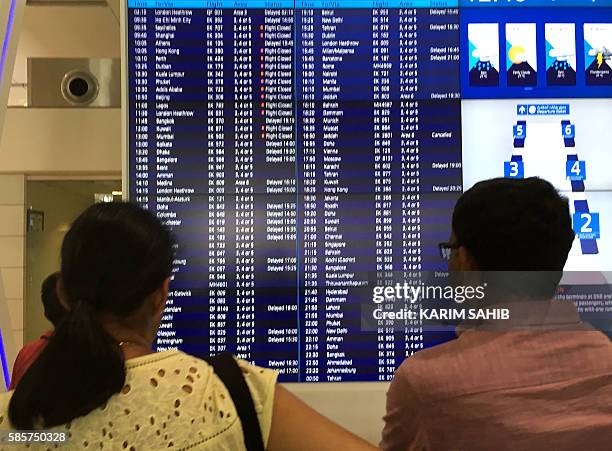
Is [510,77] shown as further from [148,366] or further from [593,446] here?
[148,366]

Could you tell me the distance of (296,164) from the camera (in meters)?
2.20

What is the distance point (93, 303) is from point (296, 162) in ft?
4.55

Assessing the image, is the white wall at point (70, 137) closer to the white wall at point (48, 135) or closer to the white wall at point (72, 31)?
the white wall at point (48, 135)

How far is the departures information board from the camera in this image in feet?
7.09

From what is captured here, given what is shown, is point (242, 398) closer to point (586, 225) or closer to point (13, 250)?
point (586, 225)

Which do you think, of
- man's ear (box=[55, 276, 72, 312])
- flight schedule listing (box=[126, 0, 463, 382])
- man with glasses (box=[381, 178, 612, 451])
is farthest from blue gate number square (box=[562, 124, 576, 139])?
man's ear (box=[55, 276, 72, 312])

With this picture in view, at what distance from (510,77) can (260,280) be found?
3.91 feet

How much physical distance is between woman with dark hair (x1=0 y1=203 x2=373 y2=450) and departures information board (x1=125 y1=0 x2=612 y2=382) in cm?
124

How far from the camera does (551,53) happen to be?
2234 mm

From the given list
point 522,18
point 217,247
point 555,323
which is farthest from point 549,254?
point 522,18

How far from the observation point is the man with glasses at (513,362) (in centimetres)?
99
